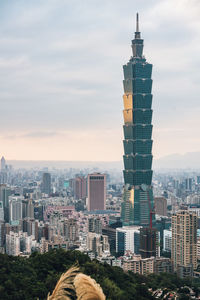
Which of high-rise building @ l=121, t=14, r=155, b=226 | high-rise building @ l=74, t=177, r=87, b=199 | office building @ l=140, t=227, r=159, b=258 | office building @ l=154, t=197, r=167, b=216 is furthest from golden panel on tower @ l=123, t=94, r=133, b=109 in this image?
high-rise building @ l=74, t=177, r=87, b=199

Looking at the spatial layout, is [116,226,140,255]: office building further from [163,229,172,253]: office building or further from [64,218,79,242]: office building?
[64,218,79,242]: office building

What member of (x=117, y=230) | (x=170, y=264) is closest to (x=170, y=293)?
(x=170, y=264)

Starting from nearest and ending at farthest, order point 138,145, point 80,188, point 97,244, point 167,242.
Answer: point 97,244 → point 167,242 → point 138,145 → point 80,188

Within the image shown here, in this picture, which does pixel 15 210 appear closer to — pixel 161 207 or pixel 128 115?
pixel 128 115

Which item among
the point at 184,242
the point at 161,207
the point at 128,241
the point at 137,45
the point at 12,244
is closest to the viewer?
the point at 184,242

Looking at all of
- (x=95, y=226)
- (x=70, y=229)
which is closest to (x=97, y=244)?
(x=70, y=229)

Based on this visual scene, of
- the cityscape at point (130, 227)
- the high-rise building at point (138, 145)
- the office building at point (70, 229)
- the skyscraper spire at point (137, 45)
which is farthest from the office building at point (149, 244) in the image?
the skyscraper spire at point (137, 45)
